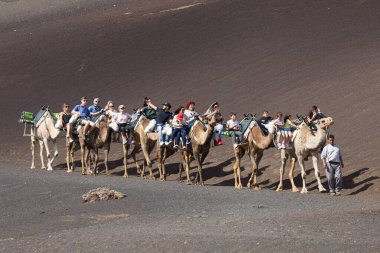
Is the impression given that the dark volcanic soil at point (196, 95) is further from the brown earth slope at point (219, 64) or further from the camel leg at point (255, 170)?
the camel leg at point (255, 170)

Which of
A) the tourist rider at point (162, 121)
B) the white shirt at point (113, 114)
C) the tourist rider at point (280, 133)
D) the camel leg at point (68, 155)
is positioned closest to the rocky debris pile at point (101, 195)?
the tourist rider at point (280, 133)

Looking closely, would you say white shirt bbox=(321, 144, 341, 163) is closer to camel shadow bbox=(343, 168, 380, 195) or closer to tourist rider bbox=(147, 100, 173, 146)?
camel shadow bbox=(343, 168, 380, 195)

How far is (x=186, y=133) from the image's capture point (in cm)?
2841

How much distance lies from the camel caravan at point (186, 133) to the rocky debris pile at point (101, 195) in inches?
135

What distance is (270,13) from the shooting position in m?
50.9

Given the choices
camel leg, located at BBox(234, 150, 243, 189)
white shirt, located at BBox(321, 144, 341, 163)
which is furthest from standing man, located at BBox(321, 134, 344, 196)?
camel leg, located at BBox(234, 150, 243, 189)

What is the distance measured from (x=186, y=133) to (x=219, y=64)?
57.6 ft

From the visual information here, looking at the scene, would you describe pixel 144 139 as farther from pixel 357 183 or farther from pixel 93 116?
pixel 357 183

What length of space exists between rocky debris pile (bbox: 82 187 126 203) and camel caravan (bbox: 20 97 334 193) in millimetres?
3439

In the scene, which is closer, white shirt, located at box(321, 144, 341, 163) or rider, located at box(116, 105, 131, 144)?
white shirt, located at box(321, 144, 341, 163)

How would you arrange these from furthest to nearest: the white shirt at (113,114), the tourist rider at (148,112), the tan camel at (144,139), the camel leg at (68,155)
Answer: the camel leg at (68,155) → the white shirt at (113,114) → the tan camel at (144,139) → the tourist rider at (148,112)

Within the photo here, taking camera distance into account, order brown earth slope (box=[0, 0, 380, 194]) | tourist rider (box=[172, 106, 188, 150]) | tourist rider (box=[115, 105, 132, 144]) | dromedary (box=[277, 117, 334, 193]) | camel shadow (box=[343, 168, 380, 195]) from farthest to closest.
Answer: brown earth slope (box=[0, 0, 380, 194]), tourist rider (box=[115, 105, 132, 144]), tourist rider (box=[172, 106, 188, 150]), dromedary (box=[277, 117, 334, 193]), camel shadow (box=[343, 168, 380, 195])

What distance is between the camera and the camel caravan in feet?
85.6

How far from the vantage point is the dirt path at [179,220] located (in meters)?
17.5
